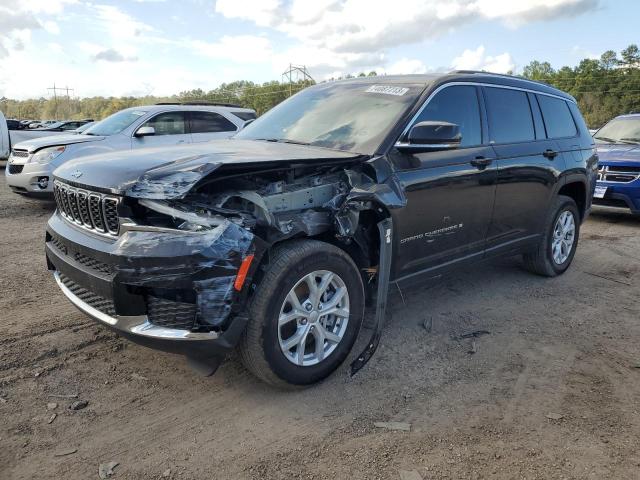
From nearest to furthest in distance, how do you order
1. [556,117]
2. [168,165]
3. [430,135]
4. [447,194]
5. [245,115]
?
1. [168,165]
2. [430,135]
3. [447,194]
4. [556,117]
5. [245,115]

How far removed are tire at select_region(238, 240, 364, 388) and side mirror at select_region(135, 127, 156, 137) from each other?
6.25 meters

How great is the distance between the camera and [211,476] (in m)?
2.38

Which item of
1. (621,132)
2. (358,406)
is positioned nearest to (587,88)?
(621,132)

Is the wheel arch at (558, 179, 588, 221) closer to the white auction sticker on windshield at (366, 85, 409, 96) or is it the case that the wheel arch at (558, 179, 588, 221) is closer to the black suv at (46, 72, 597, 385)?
the black suv at (46, 72, 597, 385)

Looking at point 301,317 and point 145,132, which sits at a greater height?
point 145,132

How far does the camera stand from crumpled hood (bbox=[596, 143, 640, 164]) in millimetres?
8172

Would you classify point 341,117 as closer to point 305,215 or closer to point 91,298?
point 305,215

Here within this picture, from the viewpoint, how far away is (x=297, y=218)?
9.80 ft

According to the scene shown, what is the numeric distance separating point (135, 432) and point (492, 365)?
230 cm

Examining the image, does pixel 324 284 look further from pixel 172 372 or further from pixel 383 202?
pixel 172 372

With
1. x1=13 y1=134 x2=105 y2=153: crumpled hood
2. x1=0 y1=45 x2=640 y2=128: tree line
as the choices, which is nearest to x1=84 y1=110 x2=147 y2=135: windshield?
x1=13 y1=134 x2=105 y2=153: crumpled hood

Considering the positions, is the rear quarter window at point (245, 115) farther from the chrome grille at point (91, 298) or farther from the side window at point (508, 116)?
the chrome grille at point (91, 298)

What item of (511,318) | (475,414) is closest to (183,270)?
(475,414)

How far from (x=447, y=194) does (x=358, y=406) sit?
5.70 ft
